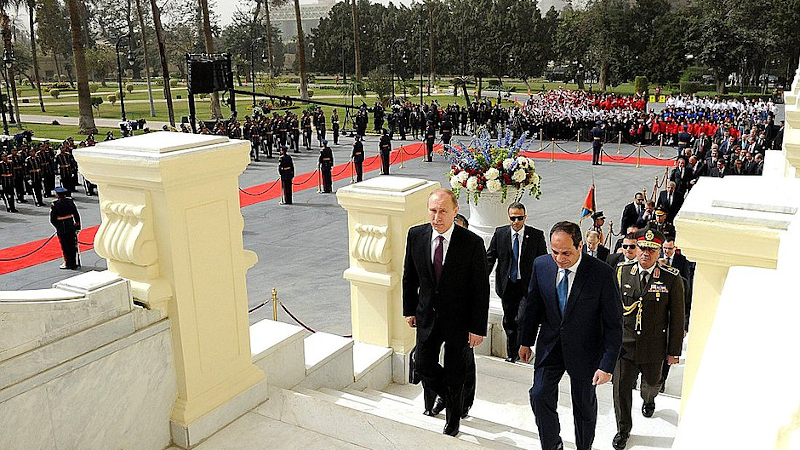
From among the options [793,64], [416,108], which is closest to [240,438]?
[416,108]

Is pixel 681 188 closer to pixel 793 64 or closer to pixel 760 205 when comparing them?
pixel 760 205

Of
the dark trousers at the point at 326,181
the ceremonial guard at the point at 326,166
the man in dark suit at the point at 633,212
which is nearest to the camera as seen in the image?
the man in dark suit at the point at 633,212

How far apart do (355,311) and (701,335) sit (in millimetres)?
3368

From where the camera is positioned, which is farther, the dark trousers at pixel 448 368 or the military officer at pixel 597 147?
the military officer at pixel 597 147

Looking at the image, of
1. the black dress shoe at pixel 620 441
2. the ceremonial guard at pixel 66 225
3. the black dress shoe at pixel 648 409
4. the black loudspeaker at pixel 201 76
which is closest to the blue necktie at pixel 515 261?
the black dress shoe at pixel 648 409

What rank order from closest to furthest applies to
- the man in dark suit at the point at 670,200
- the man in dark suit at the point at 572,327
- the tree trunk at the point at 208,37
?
the man in dark suit at the point at 572,327, the man in dark suit at the point at 670,200, the tree trunk at the point at 208,37

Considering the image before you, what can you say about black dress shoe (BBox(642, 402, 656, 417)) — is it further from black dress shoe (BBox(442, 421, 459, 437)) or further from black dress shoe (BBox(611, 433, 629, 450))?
black dress shoe (BBox(442, 421, 459, 437))

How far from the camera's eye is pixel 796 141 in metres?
5.22

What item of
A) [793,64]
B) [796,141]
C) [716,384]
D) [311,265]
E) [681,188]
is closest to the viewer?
[716,384]

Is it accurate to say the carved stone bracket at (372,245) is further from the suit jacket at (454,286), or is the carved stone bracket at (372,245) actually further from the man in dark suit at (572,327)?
the man in dark suit at (572,327)

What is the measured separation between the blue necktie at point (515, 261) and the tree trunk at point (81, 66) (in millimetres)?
26578

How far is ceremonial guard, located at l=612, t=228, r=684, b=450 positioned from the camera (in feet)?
15.2

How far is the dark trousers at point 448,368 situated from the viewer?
173 inches

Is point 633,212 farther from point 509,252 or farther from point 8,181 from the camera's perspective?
point 8,181
